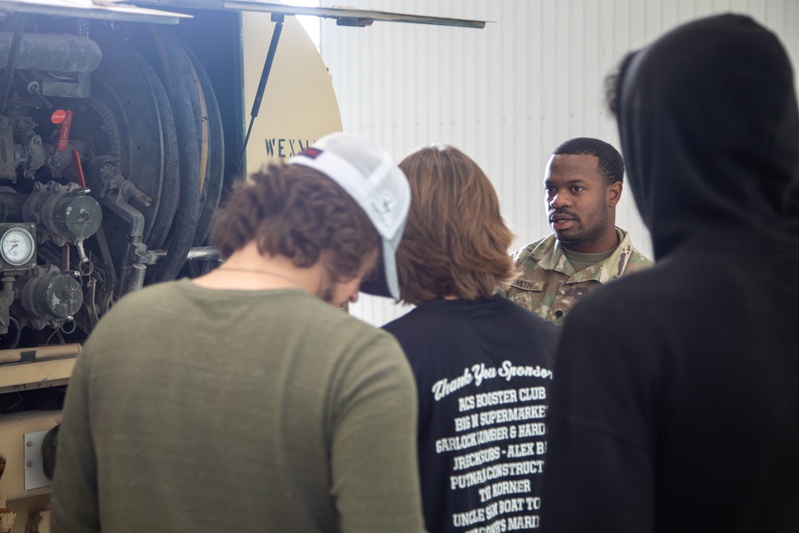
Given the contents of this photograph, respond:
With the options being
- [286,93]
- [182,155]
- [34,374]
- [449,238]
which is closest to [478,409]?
[449,238]

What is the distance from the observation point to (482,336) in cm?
186

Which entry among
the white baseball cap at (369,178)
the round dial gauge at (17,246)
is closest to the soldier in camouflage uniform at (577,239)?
the round dial gauge at (17,246)

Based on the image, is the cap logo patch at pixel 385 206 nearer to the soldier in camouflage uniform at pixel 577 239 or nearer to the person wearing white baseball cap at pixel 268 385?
the person wearing white baseball cap at pixel 268 385

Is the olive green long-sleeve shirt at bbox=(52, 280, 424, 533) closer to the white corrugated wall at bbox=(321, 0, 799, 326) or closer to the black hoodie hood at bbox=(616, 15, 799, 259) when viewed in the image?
the black hoodie hood at bbox=(616, 15, 799, 259)

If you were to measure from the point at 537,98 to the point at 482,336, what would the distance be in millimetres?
4086

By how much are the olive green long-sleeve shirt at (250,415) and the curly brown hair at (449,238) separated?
1.96ft

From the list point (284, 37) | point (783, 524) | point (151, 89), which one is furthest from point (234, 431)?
point (284, 37)

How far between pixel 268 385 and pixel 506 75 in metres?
4.80

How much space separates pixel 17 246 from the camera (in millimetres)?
2762

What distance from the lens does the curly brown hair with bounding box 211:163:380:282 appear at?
137 centimetres

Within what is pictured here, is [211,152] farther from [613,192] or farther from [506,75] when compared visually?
[506,75]

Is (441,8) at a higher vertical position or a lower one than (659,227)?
higher

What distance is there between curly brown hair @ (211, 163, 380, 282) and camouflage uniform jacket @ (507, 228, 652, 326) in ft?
6.87

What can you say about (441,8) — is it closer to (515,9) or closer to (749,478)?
(515,9)
